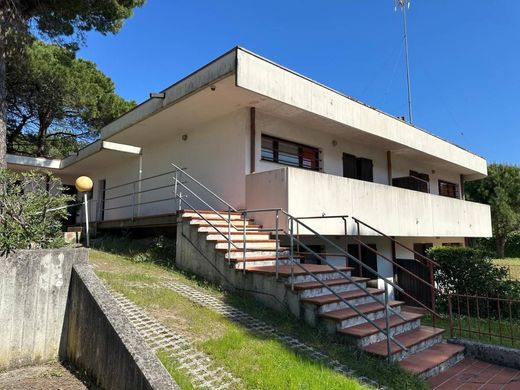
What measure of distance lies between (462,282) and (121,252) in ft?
29.4

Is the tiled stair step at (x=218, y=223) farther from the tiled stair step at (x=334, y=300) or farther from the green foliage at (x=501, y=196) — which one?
the green foliage at (x=501, y=196)

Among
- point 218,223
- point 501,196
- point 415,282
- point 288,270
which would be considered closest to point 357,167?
point 415,282

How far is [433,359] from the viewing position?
530 cm

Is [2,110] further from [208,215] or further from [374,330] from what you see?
[374,330]

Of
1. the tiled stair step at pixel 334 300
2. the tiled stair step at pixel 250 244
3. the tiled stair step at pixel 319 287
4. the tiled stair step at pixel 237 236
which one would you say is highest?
the tiled stair step at pixel 237 236

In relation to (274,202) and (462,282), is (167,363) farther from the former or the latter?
(462,282)

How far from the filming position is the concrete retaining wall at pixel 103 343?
310 centimetres

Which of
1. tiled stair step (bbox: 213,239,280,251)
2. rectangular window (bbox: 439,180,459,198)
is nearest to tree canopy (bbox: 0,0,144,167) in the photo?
tiled stair step (bbox: 213,239,280,251)

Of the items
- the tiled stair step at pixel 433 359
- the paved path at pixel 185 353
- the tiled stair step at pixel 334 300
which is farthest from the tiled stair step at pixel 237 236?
the tiled stair step at pixel 433 359

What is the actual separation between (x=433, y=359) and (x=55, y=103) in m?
21.4

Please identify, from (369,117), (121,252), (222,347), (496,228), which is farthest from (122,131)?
(496,228)

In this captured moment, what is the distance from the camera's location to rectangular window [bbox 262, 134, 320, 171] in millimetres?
10094

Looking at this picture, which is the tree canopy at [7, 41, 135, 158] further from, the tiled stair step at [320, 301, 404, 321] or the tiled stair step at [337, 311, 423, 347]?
the tiled stair step at [337, 311, 423, 347]

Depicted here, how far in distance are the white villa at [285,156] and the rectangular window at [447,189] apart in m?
2.42
